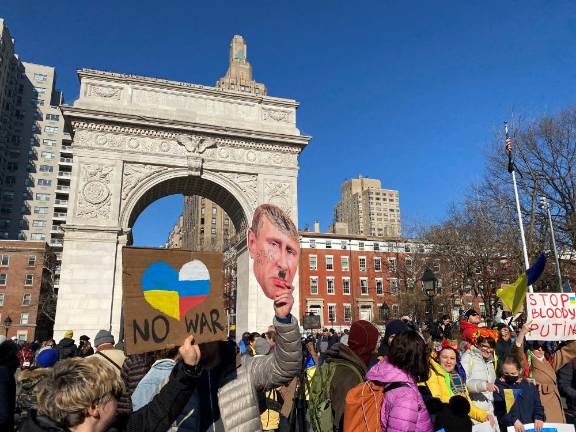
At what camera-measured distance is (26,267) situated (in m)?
48.2

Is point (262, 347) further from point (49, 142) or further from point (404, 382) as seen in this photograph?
point (49, 142)

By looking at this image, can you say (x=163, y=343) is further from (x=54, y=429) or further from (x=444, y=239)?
(x=444, y=239)

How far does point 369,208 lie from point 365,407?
475 ft

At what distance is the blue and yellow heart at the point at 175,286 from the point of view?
2.71m

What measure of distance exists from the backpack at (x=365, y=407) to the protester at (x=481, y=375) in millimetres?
2230

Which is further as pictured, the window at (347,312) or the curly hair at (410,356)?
the window at (347,312)

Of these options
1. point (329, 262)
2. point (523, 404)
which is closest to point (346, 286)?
point (329, 262)

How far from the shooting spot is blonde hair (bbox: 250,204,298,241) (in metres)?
3.08

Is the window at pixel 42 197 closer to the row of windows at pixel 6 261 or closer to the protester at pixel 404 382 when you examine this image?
the row of windows at pixel 6 261

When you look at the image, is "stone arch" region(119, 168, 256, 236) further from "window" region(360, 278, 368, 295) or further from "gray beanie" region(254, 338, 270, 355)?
"window" region(360, 278, 368, 295)

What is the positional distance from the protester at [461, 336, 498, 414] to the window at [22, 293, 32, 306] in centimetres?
5247

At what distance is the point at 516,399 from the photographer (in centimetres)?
475

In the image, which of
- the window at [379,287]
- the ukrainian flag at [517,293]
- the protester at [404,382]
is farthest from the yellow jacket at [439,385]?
the window at [379,287]

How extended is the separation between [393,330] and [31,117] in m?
79.4
